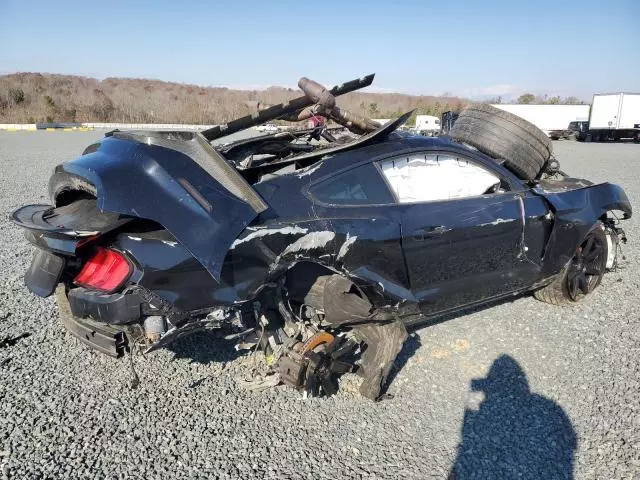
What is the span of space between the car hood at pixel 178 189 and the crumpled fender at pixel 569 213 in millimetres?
2628

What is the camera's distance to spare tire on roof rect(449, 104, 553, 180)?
4684 millimetres

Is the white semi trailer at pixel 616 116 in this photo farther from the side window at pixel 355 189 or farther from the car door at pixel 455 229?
the side window at pixel 355 189

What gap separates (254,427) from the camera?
2.89 metres

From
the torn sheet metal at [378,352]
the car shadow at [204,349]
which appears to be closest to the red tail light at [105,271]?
the car shadow at [204,349]

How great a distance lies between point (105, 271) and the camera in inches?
107

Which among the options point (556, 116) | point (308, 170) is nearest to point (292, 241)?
point (308, 170)

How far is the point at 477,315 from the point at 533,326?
1.51 feet

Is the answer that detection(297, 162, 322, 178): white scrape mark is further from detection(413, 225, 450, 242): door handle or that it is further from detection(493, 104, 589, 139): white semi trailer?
detection(493, 104, 589, 139): white semi trailer

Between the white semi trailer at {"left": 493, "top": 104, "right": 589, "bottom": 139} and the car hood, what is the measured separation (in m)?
37.8

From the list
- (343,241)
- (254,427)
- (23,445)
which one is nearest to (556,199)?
(343,241)

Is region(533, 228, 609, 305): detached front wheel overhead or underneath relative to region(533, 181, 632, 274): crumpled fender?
underneath

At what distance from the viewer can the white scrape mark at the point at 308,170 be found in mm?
3262

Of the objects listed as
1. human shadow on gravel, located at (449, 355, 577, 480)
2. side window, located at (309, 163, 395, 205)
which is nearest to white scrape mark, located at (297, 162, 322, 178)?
side window, located at (309, 163, 395, 205)

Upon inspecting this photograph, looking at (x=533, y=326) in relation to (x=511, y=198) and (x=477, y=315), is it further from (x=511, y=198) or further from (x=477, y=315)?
(x=511, y=198)
